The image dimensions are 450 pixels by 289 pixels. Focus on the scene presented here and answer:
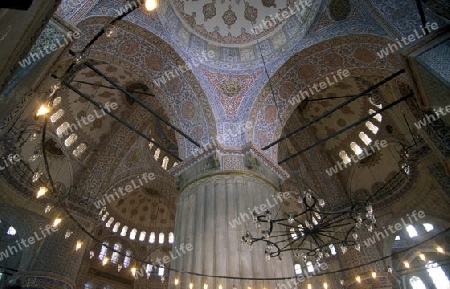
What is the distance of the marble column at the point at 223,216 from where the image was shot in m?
6.32

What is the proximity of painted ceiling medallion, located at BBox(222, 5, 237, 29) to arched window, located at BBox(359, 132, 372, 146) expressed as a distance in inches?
263

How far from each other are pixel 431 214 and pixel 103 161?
12617mm

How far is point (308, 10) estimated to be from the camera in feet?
31.6

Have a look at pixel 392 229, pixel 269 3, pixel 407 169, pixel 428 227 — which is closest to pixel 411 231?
pixel 428 227

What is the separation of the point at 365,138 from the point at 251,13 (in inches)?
257

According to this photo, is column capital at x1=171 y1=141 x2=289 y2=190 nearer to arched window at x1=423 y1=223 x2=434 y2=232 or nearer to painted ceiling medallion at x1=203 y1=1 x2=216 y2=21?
painted ceiling medallion at x1=203 y1=1 x2=216 y2=21

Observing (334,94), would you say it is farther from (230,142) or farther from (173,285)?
(173,285)

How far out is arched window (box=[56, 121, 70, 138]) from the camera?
464 inches

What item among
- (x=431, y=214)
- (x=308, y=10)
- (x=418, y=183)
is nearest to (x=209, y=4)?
(x=308, y=10)

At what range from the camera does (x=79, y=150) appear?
12.6 m

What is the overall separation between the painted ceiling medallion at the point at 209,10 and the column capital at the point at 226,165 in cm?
458

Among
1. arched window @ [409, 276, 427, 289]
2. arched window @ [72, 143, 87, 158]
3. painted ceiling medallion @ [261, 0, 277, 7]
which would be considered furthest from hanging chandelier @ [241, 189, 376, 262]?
arched window @ [409, 276, 427, 289]

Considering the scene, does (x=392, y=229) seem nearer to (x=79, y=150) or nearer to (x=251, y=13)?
(x=251, y=13)

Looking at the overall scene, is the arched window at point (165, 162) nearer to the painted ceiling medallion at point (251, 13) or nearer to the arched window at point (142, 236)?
the arched window at point (142, 236)
